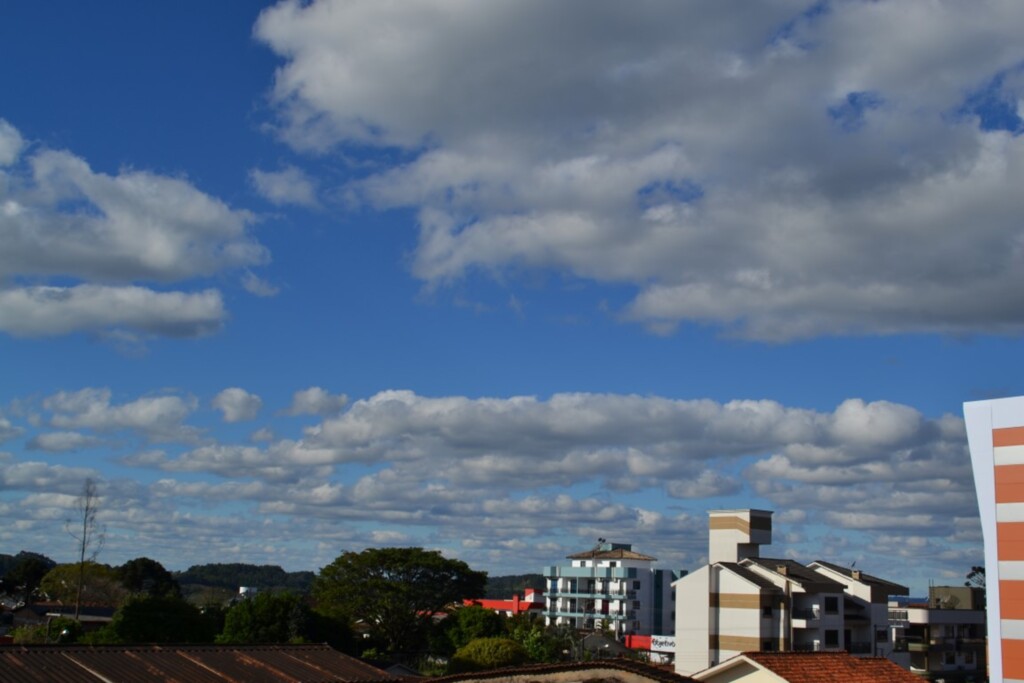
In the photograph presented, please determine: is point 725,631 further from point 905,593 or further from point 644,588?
point 644,588

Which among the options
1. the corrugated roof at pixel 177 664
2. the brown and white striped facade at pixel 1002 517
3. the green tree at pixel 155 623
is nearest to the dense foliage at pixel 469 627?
the green tree at pixel 155 623

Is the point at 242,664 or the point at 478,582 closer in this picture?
the point at 242,664

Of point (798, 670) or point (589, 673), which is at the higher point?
point (589, 673)

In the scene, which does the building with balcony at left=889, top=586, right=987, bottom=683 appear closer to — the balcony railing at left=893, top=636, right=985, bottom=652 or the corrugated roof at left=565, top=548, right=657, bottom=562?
the balcony railing at left=893, top=636, right=985, bottom=652

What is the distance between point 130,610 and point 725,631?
42968 mm

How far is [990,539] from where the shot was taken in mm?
43656

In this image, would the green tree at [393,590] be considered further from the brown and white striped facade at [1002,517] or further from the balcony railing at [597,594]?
the brown and white striped facade at [1002,517]

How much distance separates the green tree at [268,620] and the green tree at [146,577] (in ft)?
163

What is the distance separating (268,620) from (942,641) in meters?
59.6

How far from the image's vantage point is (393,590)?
88.3m

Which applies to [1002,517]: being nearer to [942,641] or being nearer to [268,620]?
[942,641]

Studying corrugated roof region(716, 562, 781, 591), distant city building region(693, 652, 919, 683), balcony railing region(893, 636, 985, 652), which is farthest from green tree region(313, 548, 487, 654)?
distant city building region(693, 652, 919, 683)

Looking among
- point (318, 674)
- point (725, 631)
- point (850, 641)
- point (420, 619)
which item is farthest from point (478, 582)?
point (318, 674)

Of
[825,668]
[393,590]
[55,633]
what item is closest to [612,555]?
[393,590]
